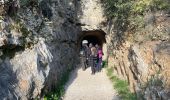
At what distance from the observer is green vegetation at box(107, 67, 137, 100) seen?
1421 centimetres

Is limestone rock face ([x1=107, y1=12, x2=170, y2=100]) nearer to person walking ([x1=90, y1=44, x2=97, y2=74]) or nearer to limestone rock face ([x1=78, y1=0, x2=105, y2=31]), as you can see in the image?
person walking ([x1=90, y1=44, x2=97, y2=74])

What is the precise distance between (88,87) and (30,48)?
4.46 m

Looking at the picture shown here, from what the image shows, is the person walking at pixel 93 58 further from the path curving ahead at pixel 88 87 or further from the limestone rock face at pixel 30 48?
the limestone rock face at pixel 30 48

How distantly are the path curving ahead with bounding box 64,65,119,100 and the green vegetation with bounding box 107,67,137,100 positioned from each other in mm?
211

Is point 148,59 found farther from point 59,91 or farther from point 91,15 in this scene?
point 91,15

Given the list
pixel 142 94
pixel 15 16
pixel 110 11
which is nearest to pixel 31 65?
pixel 15 16

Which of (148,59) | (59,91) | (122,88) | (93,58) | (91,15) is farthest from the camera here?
(91,15)

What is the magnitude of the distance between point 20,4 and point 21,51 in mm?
1839

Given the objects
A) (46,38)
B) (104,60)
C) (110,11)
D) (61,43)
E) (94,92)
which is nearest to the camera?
(46,38)

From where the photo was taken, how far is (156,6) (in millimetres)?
15086

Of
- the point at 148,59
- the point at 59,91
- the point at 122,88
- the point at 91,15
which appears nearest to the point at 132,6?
the point at 122,88

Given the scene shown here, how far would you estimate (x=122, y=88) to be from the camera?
15312mm

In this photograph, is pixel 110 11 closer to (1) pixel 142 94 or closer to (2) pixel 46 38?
(2) pixel 46 38

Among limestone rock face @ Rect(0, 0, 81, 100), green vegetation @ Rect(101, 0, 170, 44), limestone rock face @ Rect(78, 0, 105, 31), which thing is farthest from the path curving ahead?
limestone rock face @ Rect(78, 0, 105, 31)
